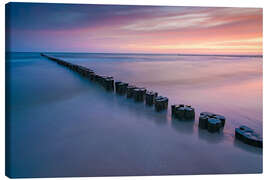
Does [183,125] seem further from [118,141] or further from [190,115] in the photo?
[118,141]

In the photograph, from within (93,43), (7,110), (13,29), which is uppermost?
(93,43)

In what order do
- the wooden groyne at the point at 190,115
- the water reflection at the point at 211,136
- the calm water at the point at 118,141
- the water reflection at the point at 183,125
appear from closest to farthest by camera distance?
1. the calm water at the point at 118,141
2. the wooden groyne at the point at 190,115
3. the water reflection at the point at 211,136
4. the water reflection at the point at 183,125

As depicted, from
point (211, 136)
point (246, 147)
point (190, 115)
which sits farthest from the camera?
point (190, 115)

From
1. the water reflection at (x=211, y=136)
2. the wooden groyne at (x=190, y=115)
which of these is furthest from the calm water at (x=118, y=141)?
the wooden groyne at (x=190, y=115)

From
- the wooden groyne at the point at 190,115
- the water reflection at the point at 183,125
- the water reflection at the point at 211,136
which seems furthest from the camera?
the water reflection at the point at 183,125

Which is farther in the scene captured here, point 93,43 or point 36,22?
point 93,43

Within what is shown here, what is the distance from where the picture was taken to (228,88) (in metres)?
7.14

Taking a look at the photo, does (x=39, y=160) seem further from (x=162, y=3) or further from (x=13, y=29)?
(x=162, y=3)

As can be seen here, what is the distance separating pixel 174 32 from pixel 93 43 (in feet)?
9.33

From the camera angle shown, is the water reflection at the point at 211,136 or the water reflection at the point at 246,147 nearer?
the water reflection at the point at 246,147

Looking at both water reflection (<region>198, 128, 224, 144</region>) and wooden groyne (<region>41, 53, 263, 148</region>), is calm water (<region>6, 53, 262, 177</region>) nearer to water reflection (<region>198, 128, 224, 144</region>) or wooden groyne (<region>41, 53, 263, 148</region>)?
water reflection (<region>198, 128, 224, 144</region>)

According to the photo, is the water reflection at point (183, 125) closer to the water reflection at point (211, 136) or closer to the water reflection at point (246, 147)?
the water reflection at point (211, 136)

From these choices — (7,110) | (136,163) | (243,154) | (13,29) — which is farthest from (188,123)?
(13,29)

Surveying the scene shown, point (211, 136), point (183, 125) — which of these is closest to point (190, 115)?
point (183, 125)
